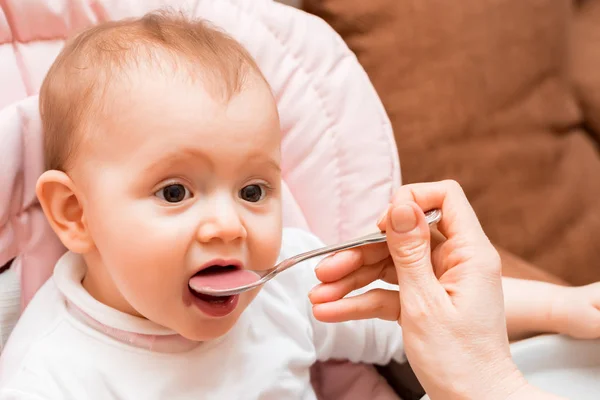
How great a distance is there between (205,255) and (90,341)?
182 mm

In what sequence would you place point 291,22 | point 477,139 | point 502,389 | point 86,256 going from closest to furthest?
point 502,389 < point 86,256 < point 291,22 < point 477,139

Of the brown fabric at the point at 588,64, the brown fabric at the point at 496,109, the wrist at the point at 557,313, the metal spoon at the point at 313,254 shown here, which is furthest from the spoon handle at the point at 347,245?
the brown fabric at the point at 588,64

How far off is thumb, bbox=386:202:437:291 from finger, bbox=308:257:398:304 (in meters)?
0.09

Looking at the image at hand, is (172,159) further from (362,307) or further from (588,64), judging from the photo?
(588,64)

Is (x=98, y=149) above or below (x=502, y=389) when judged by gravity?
above

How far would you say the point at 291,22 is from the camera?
970 mm

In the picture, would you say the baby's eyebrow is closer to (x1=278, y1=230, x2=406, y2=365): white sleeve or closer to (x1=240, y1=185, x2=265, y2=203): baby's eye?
(x1=240, y1=185, x2=265, y2=203): baby's eye

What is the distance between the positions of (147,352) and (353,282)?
24 centimetres

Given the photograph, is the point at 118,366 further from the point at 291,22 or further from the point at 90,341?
the point at 291,22

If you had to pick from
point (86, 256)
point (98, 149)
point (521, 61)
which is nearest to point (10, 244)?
point (86, 256)

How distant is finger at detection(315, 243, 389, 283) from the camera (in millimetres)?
691

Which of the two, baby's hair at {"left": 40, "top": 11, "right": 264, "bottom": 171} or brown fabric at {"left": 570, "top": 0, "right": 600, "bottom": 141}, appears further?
brown fabric at {"left": 570, "top": 0, "right": 600, "bottom": 141}

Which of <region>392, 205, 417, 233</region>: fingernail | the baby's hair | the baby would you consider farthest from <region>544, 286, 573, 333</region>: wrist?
the baby's hair

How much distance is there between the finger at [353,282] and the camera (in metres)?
0.70
